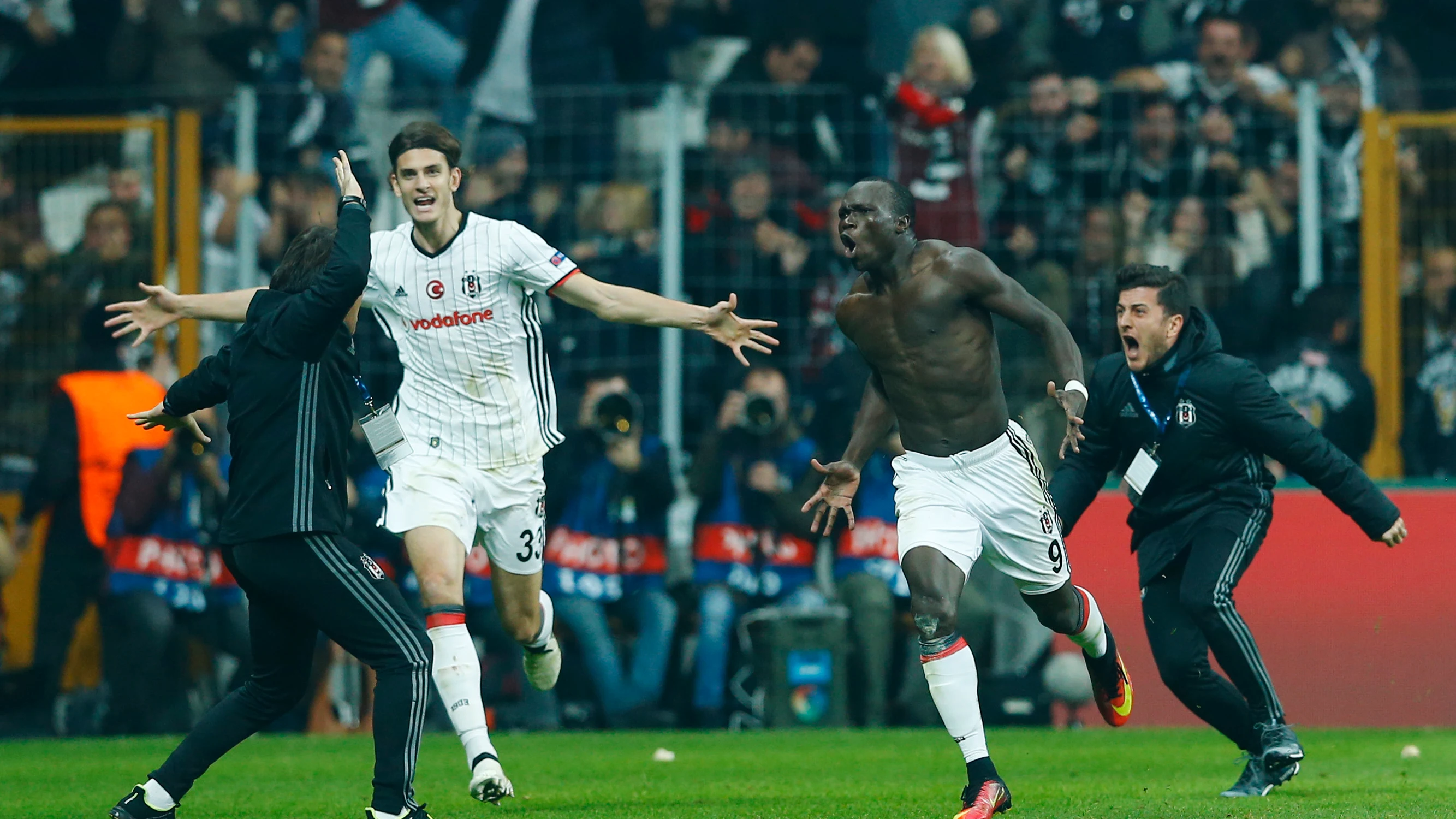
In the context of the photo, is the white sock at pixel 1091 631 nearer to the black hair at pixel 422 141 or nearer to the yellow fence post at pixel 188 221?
the black hair at pixel 422 141

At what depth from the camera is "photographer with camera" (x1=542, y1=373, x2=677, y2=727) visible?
11.8 m

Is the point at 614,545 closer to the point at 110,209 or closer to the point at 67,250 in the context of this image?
the point at 110,209

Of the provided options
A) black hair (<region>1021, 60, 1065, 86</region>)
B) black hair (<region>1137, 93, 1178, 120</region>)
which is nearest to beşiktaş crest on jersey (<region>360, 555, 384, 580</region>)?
black hair (<region>1137, 93, 1178, 120</region>)

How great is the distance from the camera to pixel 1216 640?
780cm

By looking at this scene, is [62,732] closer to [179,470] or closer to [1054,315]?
[179,470]

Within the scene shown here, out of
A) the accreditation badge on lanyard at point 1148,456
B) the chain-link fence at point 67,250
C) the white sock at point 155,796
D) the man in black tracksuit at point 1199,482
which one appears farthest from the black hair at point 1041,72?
the white sock at point 155,796

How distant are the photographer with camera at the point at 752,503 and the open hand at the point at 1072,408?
5.10 metres

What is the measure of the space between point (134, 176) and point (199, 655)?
3026mm

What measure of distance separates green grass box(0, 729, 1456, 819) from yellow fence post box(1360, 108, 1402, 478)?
1.84 metres

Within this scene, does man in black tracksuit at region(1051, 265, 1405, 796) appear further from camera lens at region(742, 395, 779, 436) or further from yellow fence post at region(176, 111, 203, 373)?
yellow fence post at region(176, 111, 203, 373)

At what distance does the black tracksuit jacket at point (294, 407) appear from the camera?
6168 mm

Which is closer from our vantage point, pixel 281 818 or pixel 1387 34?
pixel 281 818

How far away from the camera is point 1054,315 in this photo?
7.07 meters

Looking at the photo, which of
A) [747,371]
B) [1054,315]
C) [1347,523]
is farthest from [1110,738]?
[1054,315]
